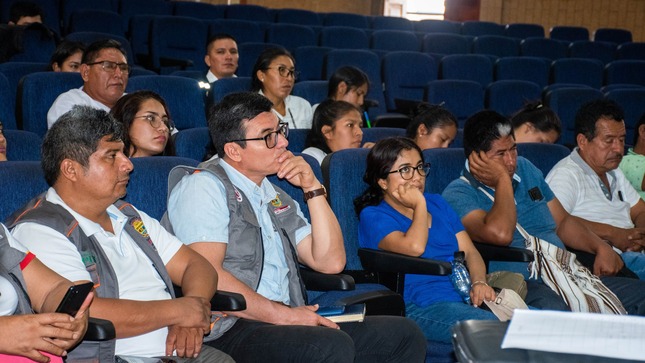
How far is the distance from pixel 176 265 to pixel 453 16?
9.84m

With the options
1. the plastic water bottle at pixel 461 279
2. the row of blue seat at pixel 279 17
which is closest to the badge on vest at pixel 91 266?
the plastic water bottle at pixel 461 279

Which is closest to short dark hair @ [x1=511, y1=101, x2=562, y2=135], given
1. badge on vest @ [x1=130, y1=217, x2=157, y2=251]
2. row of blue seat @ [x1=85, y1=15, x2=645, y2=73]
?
badge on vest @ [x1=130, y1=217, x2=157, y2=251]

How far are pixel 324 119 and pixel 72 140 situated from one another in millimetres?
1737

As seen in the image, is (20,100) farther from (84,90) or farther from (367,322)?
(367,322)

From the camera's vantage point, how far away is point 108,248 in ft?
6.87

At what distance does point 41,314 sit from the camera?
1693 millimetres

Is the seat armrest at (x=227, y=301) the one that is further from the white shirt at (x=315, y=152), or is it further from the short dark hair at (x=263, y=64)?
the short dark hair at (x=263, y=64)

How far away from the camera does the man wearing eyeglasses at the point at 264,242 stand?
2207 millimetres

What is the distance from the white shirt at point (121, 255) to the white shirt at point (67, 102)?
4.91 ft

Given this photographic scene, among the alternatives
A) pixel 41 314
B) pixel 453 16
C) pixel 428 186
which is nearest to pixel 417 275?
pixel 428 186

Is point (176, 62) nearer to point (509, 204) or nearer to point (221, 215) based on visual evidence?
point (509, 204)

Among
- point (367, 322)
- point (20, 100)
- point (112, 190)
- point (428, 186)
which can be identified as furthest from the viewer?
point (20, 100)

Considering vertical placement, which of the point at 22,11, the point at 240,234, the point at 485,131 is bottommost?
the point at 240,234

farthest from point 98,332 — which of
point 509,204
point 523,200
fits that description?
point 523,200
